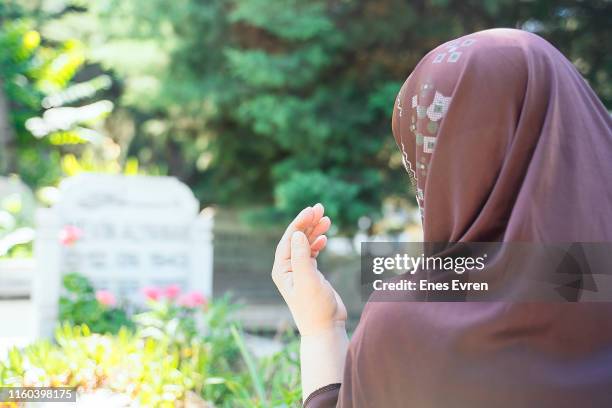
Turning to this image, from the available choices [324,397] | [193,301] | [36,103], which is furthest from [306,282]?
[36,103]

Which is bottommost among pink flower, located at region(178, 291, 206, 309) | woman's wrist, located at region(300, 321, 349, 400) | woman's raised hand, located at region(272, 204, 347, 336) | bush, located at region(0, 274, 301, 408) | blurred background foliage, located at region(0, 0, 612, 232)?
bush, located at region(0, 274, 301, 408)

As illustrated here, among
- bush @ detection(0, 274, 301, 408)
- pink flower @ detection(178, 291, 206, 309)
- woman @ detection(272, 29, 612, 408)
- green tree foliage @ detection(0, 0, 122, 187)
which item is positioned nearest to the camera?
woman @ detection(272, 29, 612, 408)

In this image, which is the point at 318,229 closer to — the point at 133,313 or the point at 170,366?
the point at 170,366

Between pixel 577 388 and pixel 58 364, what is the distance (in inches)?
110

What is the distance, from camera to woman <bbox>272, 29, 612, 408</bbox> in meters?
0.85

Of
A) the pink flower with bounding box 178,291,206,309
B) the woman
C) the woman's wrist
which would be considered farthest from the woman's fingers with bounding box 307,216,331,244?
the pink flower with bounding box 178,291,206,309

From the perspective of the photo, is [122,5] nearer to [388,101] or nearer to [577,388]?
[388,101]

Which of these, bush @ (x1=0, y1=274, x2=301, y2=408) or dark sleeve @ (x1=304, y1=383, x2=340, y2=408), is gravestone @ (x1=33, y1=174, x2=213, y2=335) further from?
dark sleeve @ (x1=304, y1=383, x2=340, y2=408)

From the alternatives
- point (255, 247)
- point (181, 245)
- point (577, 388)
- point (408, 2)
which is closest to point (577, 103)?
point (577, 388)

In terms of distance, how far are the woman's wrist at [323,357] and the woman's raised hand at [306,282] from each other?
0.4 inches

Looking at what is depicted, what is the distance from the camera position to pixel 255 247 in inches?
434

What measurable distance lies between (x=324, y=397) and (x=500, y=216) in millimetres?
407

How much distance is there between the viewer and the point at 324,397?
1059 millimetres

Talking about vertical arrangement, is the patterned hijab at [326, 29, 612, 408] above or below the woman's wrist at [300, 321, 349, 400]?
above
